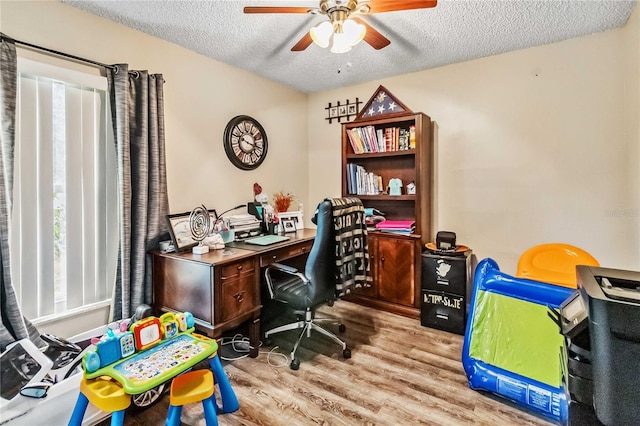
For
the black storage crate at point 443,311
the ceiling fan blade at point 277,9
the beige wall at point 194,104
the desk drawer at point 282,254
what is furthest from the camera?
the black storage crate at point 443,311

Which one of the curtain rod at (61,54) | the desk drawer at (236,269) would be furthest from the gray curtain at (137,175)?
the desk drawer at (236,269)

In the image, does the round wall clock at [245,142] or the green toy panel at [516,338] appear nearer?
the green toy panel at [516,338]

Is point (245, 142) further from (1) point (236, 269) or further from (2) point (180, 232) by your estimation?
(1) point (236, 269)

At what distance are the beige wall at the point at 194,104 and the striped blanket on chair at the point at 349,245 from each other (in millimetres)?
1275

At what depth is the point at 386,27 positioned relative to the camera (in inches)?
87.6

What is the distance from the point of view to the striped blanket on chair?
2.17 metres

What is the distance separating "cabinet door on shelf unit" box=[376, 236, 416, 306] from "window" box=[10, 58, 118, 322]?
2.25 m

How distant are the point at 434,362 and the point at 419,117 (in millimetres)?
2044

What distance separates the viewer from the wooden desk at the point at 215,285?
1.97 m

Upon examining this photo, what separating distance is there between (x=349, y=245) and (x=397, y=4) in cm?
147

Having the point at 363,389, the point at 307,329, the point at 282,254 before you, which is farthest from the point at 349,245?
the point at 363,389

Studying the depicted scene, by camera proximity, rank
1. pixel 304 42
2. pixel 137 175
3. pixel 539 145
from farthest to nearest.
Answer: pixel 539 145 < pixel 137 175 < pixel 304 42

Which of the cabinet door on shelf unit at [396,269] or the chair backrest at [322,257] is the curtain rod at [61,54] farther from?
the cabinet door on shelf unit at [396,269]

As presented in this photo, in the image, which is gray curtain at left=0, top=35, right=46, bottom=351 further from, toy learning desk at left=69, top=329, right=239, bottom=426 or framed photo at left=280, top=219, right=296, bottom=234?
framed photo at left=280, top=219, right=296, bottom=234
